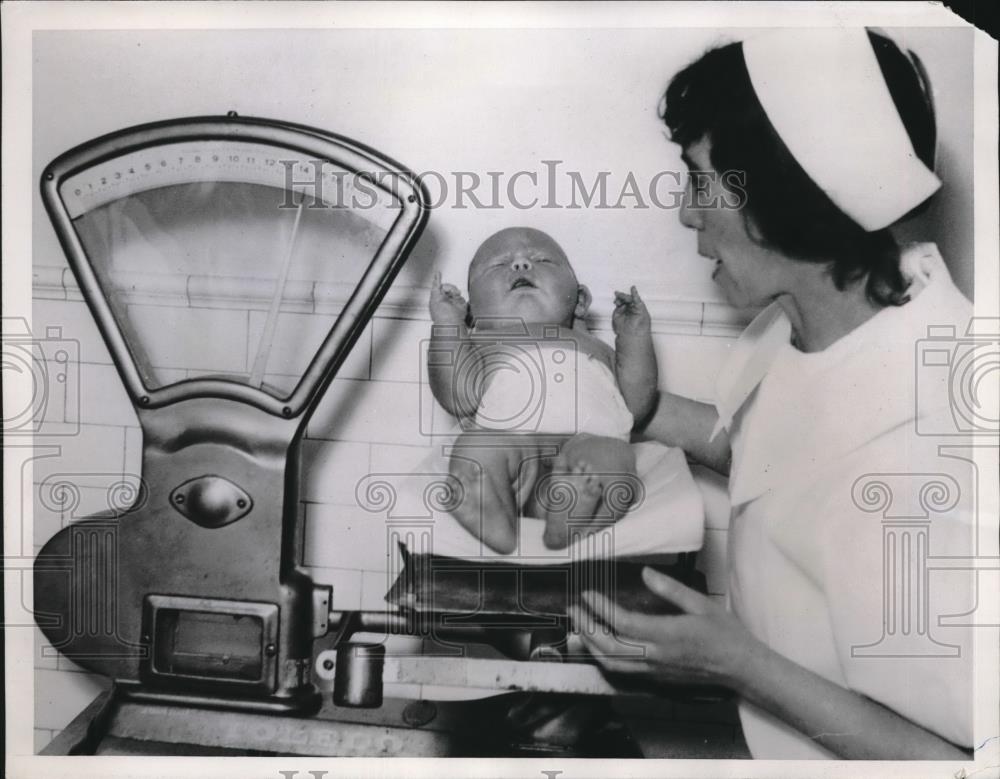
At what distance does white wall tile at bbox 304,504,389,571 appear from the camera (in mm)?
1178

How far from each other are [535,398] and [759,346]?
0.29 m

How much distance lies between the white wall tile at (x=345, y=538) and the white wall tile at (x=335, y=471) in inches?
0.6

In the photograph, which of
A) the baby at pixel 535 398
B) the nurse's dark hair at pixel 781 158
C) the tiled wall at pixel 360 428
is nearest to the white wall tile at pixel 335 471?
the tiled wall at pixel 360 428

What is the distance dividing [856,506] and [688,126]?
20.6 inches

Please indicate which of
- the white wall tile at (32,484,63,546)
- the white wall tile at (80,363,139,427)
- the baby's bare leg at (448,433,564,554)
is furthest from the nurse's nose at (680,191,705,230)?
the white wall tile at (32,484,63,546)

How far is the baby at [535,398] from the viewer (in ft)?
3.76

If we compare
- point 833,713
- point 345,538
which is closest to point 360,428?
point 345,538

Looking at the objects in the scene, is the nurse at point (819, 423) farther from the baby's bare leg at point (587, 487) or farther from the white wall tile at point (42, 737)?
the white wall tile at point (42, 737)

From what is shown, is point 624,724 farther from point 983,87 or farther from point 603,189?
point 983,87

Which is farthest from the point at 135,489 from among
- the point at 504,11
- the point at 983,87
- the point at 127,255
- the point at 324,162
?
the point at 983,87

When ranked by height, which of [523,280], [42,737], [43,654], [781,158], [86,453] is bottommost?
[42,737]

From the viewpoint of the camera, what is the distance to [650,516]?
114cm

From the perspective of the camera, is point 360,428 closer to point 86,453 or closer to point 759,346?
point 86,453

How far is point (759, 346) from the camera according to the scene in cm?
117
